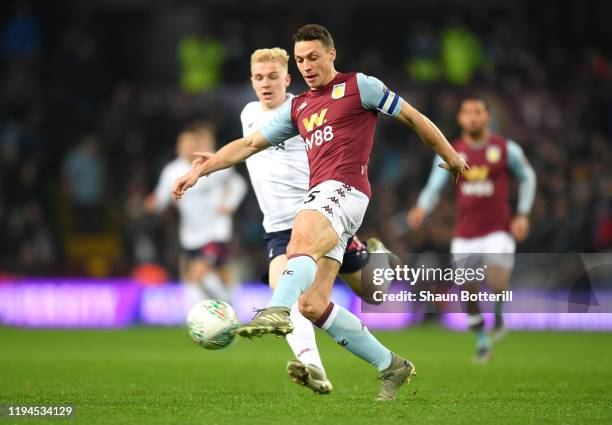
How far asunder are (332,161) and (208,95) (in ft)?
45.2

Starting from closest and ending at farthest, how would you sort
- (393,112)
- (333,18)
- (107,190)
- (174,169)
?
(393,112)
(174,169)
(107,190)
(333,18)

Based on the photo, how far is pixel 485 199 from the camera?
1163 cm

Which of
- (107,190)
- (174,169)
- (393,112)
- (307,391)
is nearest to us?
(393,112)

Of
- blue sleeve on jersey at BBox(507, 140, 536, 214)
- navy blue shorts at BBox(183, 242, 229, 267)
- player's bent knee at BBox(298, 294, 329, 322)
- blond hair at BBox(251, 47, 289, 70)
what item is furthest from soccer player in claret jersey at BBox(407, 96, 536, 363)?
player's bent knee at BBox(298, 294, 329, 322)

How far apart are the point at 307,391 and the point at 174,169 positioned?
22.6 feet

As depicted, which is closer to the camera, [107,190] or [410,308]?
[410,308]

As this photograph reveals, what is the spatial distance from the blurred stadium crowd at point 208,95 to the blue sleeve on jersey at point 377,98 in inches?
388

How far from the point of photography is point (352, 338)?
284 inches

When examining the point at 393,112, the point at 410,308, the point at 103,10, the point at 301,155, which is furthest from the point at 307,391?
the point at 103,10

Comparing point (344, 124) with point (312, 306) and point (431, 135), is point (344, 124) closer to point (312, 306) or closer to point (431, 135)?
point (431, 135)

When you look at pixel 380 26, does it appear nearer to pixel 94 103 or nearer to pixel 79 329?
pixel 94 103

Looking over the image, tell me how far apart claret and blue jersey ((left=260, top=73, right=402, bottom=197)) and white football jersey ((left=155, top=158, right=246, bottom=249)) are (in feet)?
23.8

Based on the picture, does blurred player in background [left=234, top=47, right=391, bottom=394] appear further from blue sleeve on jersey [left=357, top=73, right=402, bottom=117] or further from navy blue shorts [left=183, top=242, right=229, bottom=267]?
navy blue shorts [left=183, top=242, right=229, bottom=267]

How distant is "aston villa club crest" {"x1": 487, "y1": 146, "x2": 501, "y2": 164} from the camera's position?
11472 millimetres
